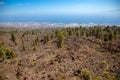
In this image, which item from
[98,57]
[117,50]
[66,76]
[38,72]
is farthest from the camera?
[117,50]

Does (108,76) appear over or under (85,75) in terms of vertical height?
under

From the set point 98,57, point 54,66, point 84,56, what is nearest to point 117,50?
point 98,57

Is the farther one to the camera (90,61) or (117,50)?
(117,50)

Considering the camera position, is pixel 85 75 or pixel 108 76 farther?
pixel 108 76

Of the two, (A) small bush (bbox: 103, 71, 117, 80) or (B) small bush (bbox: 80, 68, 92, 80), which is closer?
(B) small bush (bbox: 80, 68, 92, 80)

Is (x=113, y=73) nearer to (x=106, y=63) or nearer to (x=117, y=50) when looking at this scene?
(x=106, y=63)

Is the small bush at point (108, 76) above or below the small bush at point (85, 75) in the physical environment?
below

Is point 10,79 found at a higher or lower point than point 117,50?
lower

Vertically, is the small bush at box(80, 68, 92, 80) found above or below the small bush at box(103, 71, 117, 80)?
above

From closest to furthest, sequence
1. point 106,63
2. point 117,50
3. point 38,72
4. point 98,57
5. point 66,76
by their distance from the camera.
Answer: point 66,76 → point 38,72 → point 106,63 → point 98,57 → point 117,50

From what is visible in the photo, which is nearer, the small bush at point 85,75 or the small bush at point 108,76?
the small bush at point 85,75
